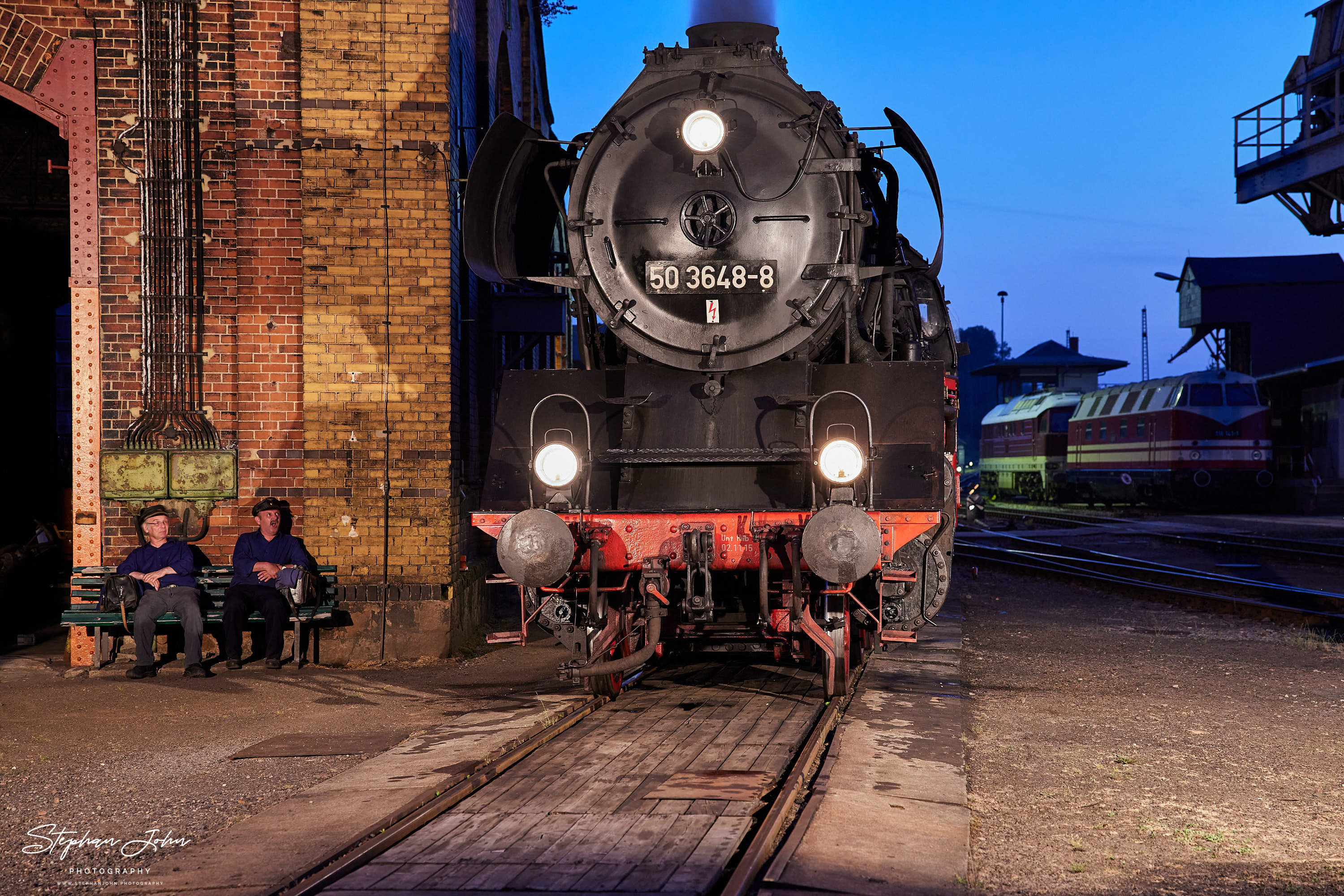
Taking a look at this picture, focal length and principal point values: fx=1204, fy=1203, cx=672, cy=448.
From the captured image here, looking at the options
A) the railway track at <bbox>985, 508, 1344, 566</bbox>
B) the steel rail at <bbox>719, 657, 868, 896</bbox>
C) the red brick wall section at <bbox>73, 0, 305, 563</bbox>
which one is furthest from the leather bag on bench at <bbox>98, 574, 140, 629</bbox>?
the railway track at <bbox>985, 508, 1344, 566</bbox>

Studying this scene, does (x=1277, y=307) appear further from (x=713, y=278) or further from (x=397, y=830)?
(x=397, y=830)

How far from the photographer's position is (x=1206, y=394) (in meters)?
25.4

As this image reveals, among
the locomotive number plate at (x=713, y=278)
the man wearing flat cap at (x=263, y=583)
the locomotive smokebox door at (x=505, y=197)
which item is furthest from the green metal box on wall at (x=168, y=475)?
the locomotive number plate at (x=713, y=278)

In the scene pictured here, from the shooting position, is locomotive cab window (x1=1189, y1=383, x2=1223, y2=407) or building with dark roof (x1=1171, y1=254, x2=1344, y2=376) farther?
building with dark roof (x1=1171, y1=254, x2=1344, y2=376)

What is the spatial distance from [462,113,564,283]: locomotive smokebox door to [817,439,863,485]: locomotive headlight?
7.43ft

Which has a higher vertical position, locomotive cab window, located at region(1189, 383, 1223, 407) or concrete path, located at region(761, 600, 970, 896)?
locomotive cab window, located at region(1189, 383, 1223, 407)

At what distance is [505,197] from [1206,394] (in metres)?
22.1

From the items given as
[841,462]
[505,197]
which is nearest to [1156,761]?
[841,462]

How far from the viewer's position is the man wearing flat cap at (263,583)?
7.97 m

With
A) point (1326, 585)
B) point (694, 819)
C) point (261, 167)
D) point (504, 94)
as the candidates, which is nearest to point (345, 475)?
point (261, 167)

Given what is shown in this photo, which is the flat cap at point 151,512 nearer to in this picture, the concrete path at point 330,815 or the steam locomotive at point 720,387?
the steam locomotive at point 720,387

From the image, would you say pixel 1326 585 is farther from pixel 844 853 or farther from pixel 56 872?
pixel 56 872

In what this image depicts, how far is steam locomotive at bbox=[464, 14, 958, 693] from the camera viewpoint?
5.91 m

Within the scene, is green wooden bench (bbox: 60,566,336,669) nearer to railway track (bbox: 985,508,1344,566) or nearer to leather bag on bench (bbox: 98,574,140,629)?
leather bag on bench (bbox: 98,574,140,629)
